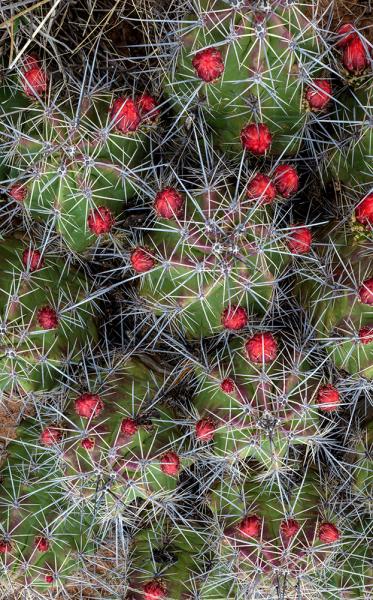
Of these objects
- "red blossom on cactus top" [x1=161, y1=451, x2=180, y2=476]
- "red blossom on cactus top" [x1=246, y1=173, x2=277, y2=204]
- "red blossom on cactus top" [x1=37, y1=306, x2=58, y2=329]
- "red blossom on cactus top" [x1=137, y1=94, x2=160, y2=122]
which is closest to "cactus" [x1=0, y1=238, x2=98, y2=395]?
"red blossom on cactus top" [x1=37, y1=306, x2=58, y2=329]

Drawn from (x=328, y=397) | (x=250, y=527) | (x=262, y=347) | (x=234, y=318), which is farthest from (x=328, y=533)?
(x=234, y=318)

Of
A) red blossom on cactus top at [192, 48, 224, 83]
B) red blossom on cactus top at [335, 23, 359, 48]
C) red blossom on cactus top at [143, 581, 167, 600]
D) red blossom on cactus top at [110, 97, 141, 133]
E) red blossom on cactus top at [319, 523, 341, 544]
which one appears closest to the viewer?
red blossom on cactus top at [192, 48, 224, 83]

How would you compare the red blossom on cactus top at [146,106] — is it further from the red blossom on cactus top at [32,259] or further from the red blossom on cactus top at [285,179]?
the red blossom on cactus top at [32,259]

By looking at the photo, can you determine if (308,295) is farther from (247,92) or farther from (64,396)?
(64,396)

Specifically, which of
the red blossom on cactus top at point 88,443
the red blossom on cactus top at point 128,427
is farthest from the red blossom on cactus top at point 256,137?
the red blossom on cactus top at point 88,443

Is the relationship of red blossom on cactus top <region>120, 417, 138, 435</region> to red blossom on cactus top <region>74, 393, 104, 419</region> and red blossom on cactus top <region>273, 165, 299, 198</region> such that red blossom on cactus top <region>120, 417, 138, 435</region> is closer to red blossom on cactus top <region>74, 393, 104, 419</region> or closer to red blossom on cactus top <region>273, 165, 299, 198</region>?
red blossom on cactus top <region>74, 393, 104, 419</region>

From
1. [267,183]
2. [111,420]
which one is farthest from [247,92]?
A: [111,420]

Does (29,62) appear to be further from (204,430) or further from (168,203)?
(204,430)
